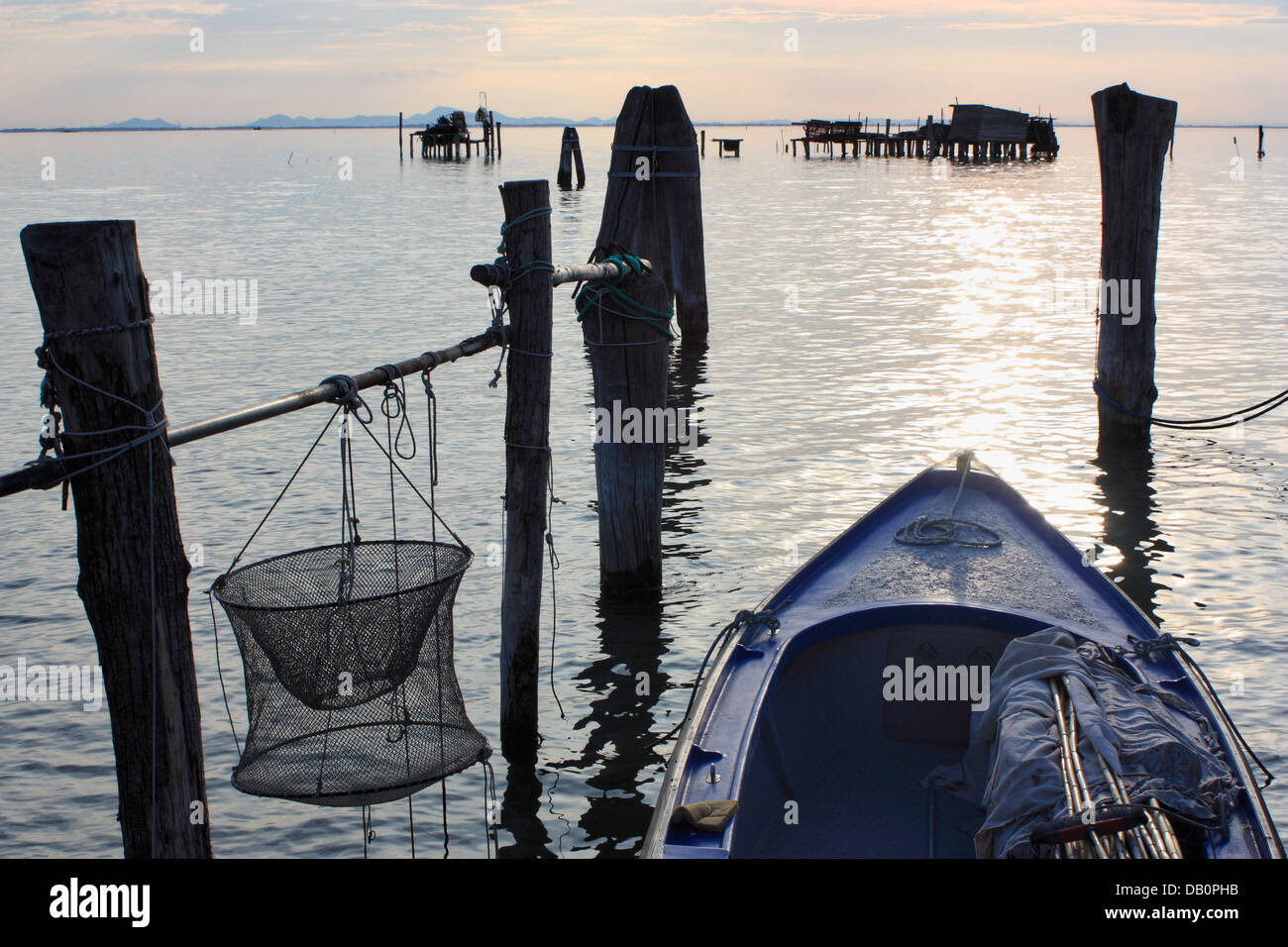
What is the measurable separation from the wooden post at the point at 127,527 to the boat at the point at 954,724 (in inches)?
63.9

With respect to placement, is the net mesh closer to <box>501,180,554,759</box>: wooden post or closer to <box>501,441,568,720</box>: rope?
<box>501,180,554,759</box>: wooden post

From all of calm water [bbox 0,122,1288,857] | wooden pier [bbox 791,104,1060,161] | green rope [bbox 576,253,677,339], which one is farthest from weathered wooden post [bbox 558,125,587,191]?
green rope [bbox 576,253,677,339]

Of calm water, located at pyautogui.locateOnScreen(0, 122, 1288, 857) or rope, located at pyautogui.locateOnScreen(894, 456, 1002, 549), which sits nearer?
calm water, located at pyautogui.locateOnScreen(0, 122, 1288, 857)

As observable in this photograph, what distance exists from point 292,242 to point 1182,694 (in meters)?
31.9

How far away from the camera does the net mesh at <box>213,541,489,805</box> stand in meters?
4.07

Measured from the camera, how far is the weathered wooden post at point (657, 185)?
39.6 ft

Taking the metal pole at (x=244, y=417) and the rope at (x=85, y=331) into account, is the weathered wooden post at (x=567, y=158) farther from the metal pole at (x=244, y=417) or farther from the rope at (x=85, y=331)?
the rope at (x=85, y=331)

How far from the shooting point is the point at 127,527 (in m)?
3.28

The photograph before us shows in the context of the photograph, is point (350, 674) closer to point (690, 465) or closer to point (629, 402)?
point (629, 402)

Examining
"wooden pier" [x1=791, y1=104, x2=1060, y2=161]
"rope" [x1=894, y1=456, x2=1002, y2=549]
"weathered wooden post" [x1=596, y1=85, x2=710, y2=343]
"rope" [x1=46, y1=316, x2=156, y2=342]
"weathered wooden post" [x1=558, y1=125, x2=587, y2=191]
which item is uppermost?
"wooden pier" [x1=791, y1=104, x2=1060, y2=161]

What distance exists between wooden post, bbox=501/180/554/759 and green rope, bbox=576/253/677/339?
3.81 ft
